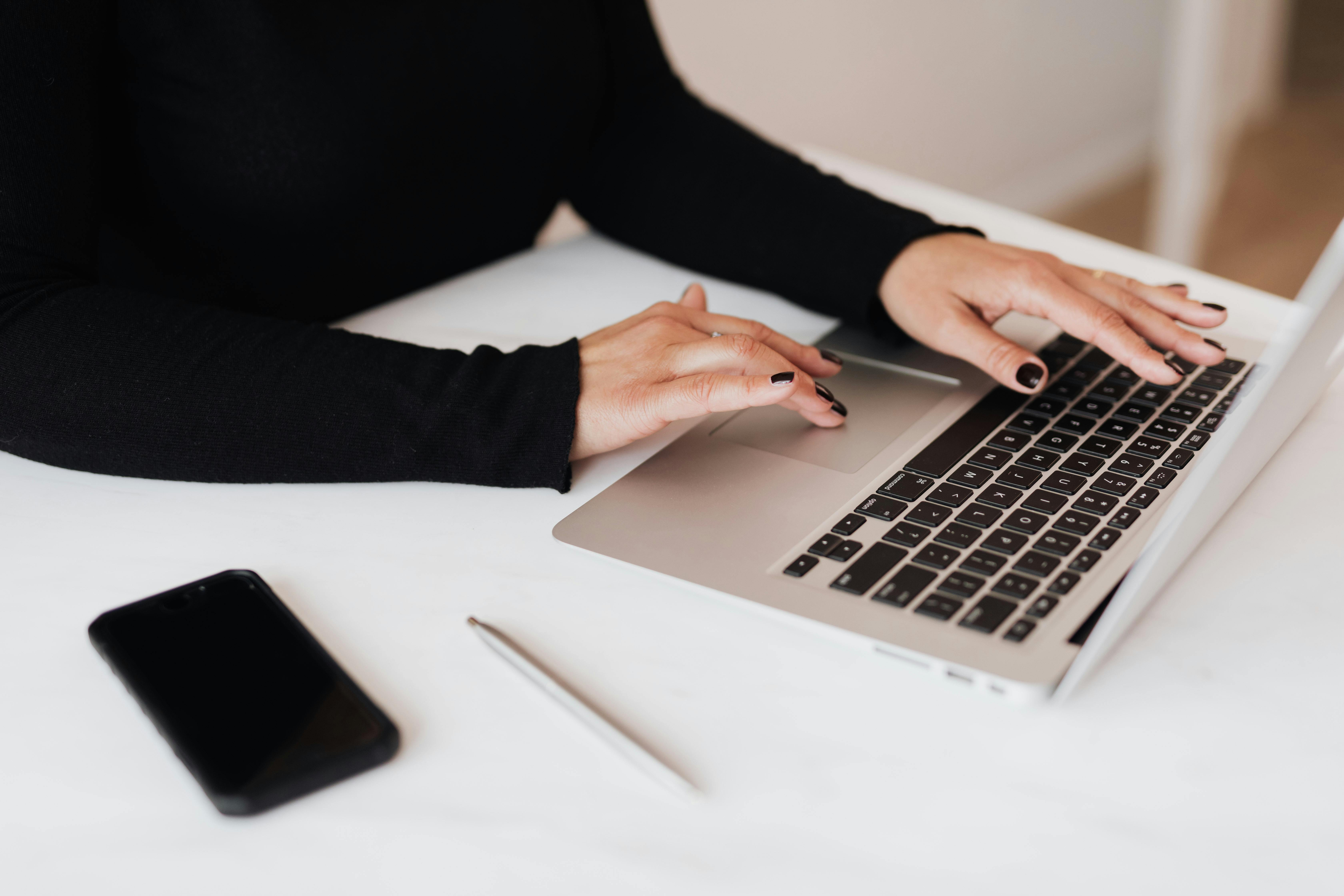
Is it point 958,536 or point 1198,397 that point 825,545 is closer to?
point 958,536

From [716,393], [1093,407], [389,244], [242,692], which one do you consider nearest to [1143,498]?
[1093,407]

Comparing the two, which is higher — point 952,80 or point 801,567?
point 952,80

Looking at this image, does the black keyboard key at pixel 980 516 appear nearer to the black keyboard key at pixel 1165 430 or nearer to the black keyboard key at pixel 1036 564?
the black keyboard key at pixel 1036 564

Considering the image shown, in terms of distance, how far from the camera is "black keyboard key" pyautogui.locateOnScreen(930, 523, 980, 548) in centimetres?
52

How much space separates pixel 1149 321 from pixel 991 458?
173mm

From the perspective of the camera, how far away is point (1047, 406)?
26.0 inches

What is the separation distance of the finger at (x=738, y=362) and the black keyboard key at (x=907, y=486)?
7cm

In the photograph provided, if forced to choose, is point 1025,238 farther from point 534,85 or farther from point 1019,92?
point 1019,92

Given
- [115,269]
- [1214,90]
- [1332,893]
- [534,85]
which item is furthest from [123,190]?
[1214,90]

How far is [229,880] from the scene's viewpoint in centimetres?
39

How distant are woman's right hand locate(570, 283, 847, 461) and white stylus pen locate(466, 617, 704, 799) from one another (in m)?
0.16

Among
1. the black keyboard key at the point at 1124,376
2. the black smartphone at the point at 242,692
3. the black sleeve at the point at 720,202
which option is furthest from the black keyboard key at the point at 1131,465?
the black smartphone at the point at 242,692

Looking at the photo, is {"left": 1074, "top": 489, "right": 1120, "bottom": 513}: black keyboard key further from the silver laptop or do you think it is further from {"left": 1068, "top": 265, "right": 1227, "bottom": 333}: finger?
{"left": 1068, "top": 265, "right": 1227, "bottom": 333}: finger

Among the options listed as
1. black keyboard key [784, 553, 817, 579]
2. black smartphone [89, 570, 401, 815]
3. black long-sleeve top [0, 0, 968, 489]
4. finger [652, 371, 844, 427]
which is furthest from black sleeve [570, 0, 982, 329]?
black smartphone [89, 570, 401, 815]
